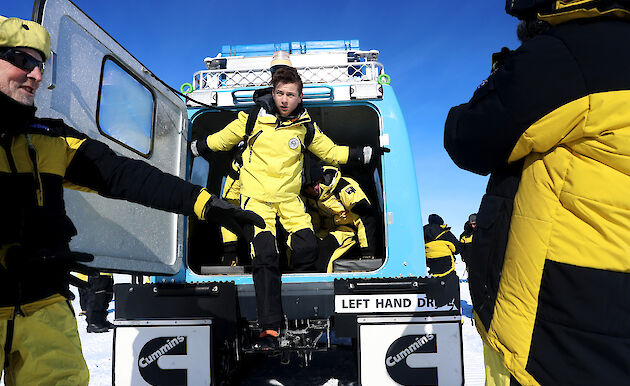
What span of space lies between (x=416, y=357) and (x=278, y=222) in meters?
1.22

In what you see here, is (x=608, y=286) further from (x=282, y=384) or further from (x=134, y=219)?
(x=282, y=384)

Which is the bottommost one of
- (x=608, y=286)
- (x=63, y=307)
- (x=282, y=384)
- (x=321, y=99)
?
(x=282, y=384)

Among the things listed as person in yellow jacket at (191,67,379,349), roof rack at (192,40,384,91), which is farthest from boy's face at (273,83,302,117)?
roof rack at (192,40,384,91)

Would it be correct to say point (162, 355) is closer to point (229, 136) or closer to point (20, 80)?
point (229, 136)

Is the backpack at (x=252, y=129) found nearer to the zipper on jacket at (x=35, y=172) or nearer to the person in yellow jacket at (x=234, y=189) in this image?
the person in yellow jacket at (x=234, y=189)

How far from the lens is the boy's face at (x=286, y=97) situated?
8.61 feet

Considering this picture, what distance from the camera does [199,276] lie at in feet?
8.55

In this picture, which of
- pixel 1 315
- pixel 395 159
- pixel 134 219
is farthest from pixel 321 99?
pixel 1 315

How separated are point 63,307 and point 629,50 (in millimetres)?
1720

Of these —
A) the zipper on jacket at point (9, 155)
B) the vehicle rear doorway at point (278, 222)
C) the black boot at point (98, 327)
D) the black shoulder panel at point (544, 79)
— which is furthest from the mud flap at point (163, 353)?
the black boot at point (98, 327)

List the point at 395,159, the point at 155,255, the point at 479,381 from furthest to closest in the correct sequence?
the point at 479,381, the point at 395,159, the point at 155,255

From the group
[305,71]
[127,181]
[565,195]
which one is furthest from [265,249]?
[565,195]

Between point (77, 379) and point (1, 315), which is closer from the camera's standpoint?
point (1, 315)

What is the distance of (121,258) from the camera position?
2.04 metres
